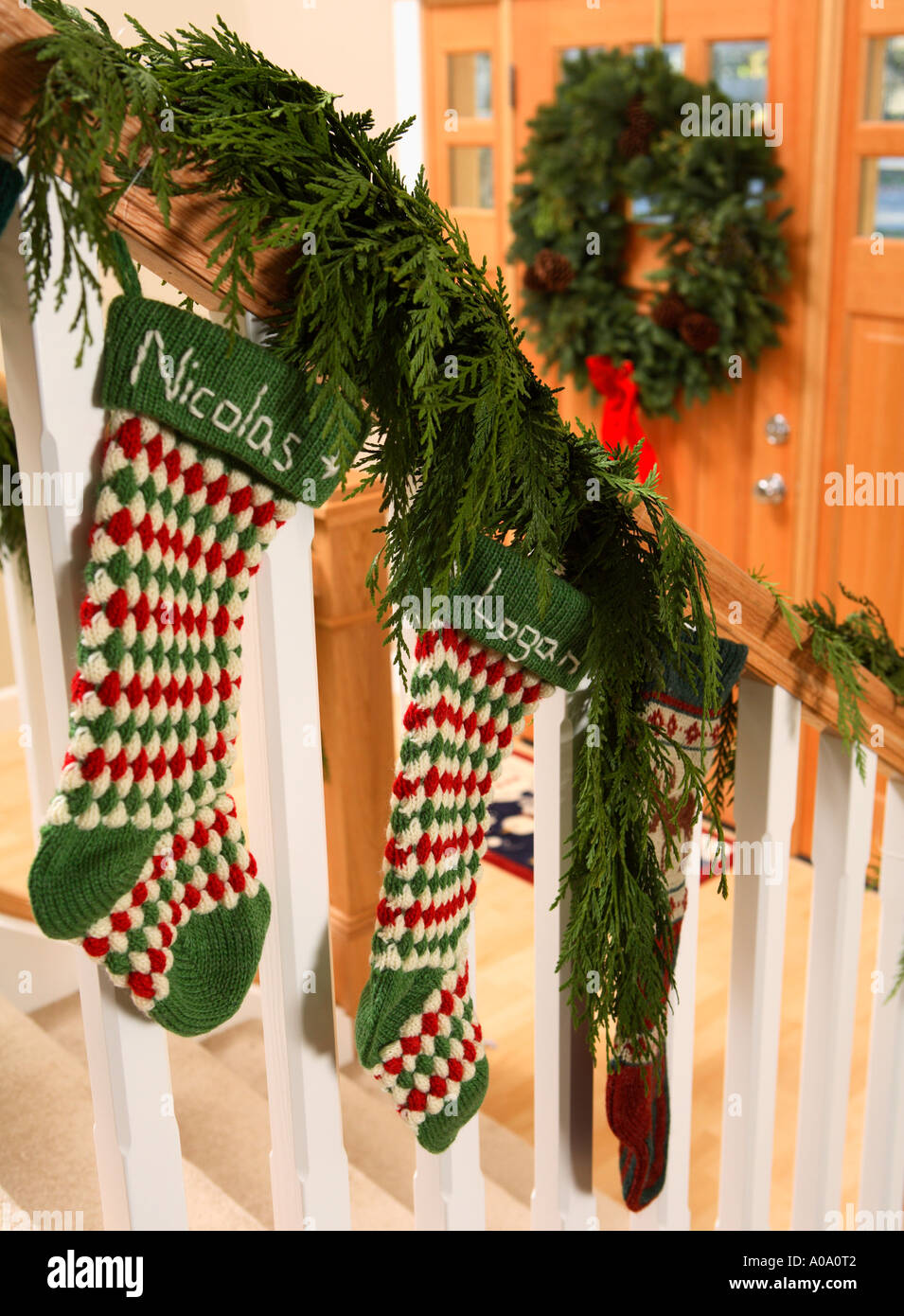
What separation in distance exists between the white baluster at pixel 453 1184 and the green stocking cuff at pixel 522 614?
28cm

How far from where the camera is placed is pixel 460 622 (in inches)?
34.8

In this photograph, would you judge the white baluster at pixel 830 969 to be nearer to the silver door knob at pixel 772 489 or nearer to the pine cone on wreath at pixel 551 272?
the silver door knob at pixel 772 489

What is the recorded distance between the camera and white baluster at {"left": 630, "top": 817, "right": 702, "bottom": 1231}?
1247mm

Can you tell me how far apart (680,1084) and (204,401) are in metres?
0.89

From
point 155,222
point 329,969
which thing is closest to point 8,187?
point 155,222

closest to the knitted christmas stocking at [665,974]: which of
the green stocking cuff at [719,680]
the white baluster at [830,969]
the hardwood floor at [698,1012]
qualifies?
the green stocking cuff at [719,680]

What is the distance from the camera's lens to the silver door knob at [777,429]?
3.14 m

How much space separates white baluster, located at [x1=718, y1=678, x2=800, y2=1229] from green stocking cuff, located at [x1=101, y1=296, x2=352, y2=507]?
58 cm

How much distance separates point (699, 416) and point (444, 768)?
261 centimetres

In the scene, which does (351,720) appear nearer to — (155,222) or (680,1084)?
(680,1084)

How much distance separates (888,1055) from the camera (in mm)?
1465
